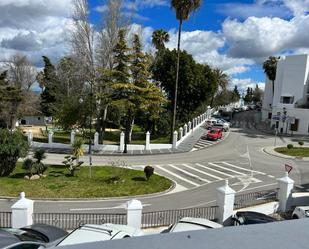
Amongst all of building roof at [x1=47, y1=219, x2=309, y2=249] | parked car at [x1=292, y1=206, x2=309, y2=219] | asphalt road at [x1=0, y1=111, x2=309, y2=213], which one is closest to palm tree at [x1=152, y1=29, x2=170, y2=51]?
asphalt road at [x1=0, y1=111, x2=309, y2=213]

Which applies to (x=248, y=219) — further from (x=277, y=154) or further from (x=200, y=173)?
(x=277, y=154)

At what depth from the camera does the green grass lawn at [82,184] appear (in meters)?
21.0

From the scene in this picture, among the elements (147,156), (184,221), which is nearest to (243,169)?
(147,156)

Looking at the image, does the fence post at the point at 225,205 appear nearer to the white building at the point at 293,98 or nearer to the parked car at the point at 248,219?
the parked car at the point at 248,219

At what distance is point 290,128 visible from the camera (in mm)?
59688

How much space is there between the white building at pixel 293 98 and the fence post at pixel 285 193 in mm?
42287

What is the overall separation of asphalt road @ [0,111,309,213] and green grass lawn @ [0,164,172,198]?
807mm

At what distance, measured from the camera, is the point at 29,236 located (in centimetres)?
1023

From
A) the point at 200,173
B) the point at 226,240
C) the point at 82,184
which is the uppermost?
the point at 226,240

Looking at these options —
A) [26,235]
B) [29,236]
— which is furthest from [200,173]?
[26,235]

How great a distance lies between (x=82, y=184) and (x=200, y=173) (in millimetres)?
9987

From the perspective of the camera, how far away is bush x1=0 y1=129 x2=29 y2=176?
2430cm

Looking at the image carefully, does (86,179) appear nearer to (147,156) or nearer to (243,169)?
(147,156)

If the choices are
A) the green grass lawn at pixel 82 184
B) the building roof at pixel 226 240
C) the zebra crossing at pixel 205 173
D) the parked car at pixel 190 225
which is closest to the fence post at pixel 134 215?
the parked car at pixel 190 225
